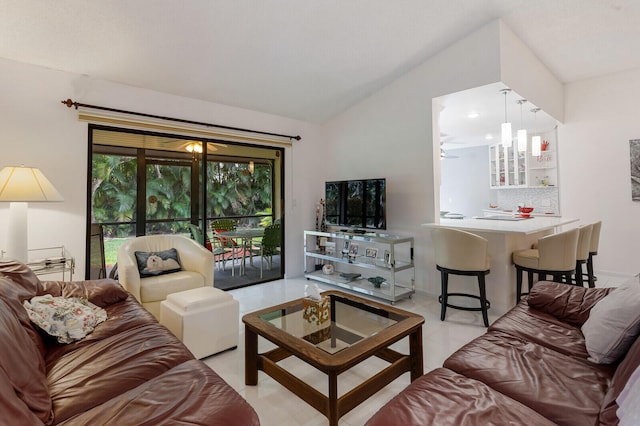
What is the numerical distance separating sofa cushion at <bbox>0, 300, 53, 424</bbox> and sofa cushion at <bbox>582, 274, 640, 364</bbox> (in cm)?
221

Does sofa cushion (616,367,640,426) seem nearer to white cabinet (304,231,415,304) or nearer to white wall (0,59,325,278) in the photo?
white cabinet (304,231,415,304)

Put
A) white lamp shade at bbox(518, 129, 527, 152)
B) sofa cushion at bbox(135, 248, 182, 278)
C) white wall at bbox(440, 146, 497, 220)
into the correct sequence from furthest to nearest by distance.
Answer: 1. white wall at bbox(440, 146, 497, 220)
2. white lamp shade at bbox(518, 129, 527, 152)
3. sofa cushion at bbox(135, 248, 182, 278)

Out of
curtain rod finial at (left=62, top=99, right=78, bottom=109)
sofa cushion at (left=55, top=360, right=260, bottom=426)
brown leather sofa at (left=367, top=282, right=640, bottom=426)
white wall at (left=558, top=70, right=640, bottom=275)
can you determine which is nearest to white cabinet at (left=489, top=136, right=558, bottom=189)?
white wall at (left=558, top=70, right=640, bottom=275)

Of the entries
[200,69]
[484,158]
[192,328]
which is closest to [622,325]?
[192,328]

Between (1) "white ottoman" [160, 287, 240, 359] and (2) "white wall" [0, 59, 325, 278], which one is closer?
(1) "white ottoman" [160, 287, 240, 359]

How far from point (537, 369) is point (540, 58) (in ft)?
14.2

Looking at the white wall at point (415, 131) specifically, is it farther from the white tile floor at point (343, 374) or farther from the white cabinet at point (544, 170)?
the white cabinet at point (544, 170)

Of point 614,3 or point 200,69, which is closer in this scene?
point 614,3

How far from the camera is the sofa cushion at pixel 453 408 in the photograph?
1094 millimetres

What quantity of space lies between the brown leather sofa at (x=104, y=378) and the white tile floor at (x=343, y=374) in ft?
1.97

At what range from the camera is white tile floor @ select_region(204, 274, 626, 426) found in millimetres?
1802

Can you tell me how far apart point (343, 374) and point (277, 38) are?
120 inches

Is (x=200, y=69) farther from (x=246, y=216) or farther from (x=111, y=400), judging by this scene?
(x=111, y=400)

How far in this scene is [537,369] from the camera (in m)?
1.42
